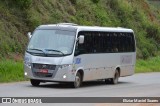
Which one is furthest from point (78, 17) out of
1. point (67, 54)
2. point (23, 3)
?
point (67, 54)

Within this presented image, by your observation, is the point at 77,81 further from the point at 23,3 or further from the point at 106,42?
the point at 23,3

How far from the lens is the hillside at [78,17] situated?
122 ft

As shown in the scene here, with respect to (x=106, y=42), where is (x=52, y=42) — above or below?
above

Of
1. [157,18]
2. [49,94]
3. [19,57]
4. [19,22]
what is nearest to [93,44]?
[49,94]

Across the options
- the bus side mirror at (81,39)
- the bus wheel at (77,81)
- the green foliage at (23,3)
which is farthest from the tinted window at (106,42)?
the green foliage at (23,3)

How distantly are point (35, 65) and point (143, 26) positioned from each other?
38.0m

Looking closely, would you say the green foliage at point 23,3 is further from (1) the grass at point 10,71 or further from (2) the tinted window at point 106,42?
(2) the tinted window at point 106,42

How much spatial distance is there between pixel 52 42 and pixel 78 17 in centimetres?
2162

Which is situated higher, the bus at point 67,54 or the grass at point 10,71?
the bus at point 67,54

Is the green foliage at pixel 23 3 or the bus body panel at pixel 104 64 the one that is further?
the green foliage at pixel 23 3

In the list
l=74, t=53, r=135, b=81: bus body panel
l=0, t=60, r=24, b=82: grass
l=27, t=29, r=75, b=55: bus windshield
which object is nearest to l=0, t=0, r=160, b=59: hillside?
l=0, t=60, r=24, b=82: grass

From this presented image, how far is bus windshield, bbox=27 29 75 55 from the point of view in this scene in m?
25.2

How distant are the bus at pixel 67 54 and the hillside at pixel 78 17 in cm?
769

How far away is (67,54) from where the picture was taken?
25.2 m
